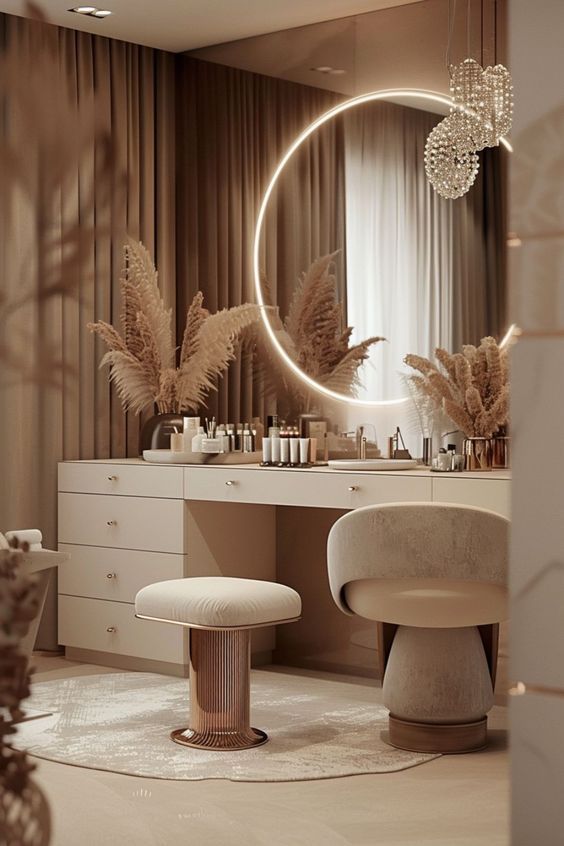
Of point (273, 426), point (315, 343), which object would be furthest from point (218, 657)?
point (315, 343)

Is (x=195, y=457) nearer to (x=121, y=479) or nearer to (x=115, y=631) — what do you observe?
(x=121, y=479)

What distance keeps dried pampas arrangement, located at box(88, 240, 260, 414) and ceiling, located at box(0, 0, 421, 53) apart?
2.74 ft

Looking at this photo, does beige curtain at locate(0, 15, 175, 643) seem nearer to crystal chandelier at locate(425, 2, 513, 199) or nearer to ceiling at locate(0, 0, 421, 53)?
ceiling at locate(0, 0, 421, 53)

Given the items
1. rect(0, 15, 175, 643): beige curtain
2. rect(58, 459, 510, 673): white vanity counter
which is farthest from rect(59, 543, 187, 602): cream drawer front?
rect(0, 15, 175, 643): beige curtain

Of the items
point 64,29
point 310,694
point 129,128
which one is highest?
point 64,29

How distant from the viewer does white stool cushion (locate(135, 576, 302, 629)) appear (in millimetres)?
3475

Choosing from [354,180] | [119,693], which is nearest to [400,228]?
[354,180]

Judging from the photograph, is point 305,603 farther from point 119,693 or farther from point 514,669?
point 514,669

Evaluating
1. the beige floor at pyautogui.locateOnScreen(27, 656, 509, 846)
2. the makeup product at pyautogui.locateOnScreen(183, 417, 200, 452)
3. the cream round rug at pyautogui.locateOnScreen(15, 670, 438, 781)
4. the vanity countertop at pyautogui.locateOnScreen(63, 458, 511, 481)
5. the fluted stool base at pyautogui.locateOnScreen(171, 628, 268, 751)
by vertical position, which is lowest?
the beige floor at pyautogui.locateOnScreen(27, 656, 509, 846)

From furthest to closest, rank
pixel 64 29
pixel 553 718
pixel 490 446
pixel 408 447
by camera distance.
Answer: pixel 64 29, pixel 408 447, pixel 490 446, pixel 553 718

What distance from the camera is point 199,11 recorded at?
4633 millimetres

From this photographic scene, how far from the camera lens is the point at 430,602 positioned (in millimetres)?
3361

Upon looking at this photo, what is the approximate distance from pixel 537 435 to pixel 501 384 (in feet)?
7.84

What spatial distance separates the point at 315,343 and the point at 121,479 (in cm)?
88
